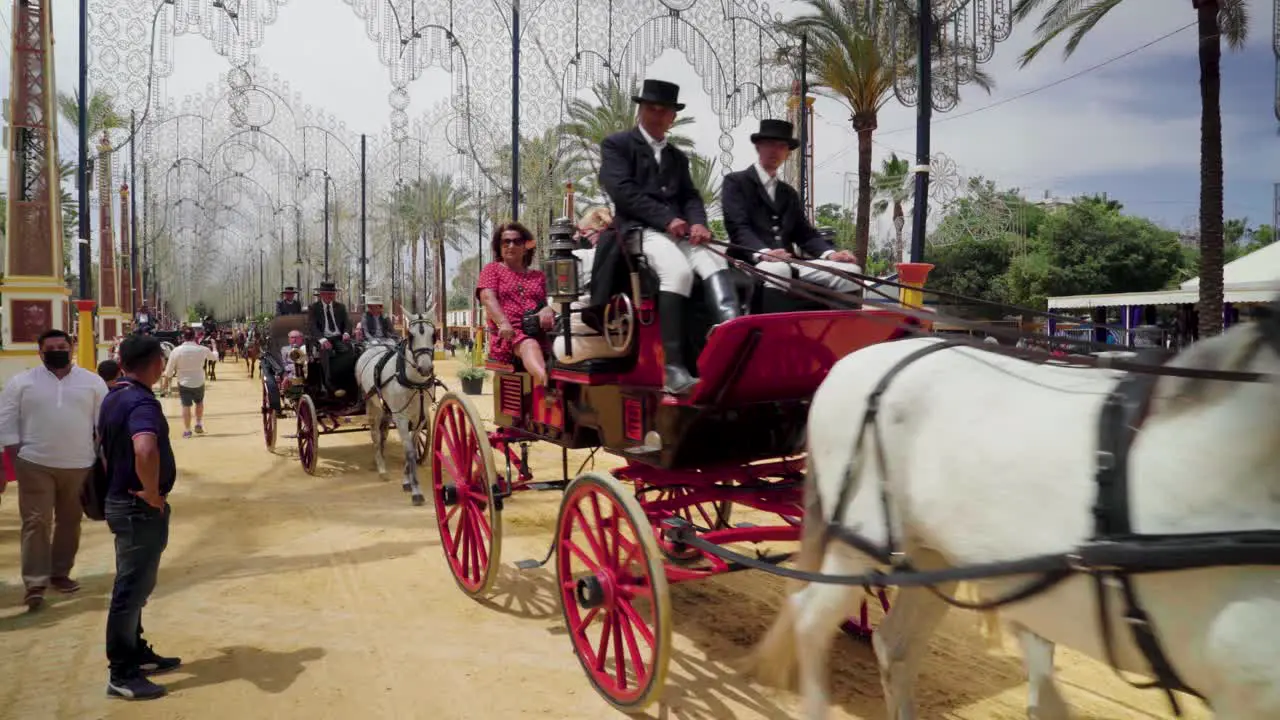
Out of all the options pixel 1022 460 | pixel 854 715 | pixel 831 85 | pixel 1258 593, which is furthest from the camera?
pixel 831 85

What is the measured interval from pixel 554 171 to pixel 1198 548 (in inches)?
618

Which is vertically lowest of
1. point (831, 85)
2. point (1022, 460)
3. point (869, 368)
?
point (1022, 460)

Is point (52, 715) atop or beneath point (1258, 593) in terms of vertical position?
beneath

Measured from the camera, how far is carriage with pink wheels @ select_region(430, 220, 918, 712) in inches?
135

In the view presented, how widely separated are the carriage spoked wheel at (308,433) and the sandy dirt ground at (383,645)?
2354 mm

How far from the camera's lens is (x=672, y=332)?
3656 mm

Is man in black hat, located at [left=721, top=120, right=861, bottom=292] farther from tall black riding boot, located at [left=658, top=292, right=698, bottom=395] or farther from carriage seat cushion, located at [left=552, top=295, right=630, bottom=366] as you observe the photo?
carriage seat cushion, located at [left=552, top=295, right=630, bottom=366]

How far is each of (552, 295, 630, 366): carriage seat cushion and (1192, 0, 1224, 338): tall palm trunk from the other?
9.65 metres

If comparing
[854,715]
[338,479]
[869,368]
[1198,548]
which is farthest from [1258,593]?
[338,479]

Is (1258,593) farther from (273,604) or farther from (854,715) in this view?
(273,604)

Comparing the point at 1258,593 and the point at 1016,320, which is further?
the point at 1016,320

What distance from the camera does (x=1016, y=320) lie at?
9.99 feet

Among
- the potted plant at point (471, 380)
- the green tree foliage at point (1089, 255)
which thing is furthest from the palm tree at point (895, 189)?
the potted plant at point (471, 380)

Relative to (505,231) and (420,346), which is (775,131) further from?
(420,346)
